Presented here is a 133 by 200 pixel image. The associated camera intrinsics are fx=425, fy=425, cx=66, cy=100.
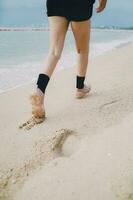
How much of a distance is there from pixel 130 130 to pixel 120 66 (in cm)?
357

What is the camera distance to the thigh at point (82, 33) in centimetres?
360

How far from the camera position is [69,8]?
11.3ft

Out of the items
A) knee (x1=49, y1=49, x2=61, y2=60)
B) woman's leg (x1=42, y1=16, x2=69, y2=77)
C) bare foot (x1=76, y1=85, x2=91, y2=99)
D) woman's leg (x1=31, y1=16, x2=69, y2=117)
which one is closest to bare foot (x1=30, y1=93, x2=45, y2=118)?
woman's leg (x1=31, y1=16, x2=69, y2=117)

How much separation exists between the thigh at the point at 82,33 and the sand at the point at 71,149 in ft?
1.61

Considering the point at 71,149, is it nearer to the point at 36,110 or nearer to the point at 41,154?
the point at 41,154

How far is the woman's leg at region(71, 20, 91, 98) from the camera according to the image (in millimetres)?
3623

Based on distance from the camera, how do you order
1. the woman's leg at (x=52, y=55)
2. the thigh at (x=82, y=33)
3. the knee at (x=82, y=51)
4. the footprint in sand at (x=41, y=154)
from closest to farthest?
the footprint in sand at (x=41, y=154)
the woman's leg at (x=52, y=55)
the thigh at (x=82, y=33)
the knee at (x=82, y=51)

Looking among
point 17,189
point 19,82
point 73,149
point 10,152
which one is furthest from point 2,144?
point 19,82

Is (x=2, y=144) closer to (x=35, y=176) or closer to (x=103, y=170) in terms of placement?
(x=35, y=176)

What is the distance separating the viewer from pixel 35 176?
94.2 inches

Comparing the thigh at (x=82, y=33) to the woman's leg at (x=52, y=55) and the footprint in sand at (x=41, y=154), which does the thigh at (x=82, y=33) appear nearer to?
the woman's leg at (x=52, y=55)

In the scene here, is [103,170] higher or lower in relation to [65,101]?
higher

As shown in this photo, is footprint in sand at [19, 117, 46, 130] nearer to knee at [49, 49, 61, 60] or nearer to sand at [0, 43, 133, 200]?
sand at [0, 43, 133, 200]

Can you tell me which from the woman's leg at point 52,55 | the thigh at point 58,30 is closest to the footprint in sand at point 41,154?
the woman's leg at point 52,55
